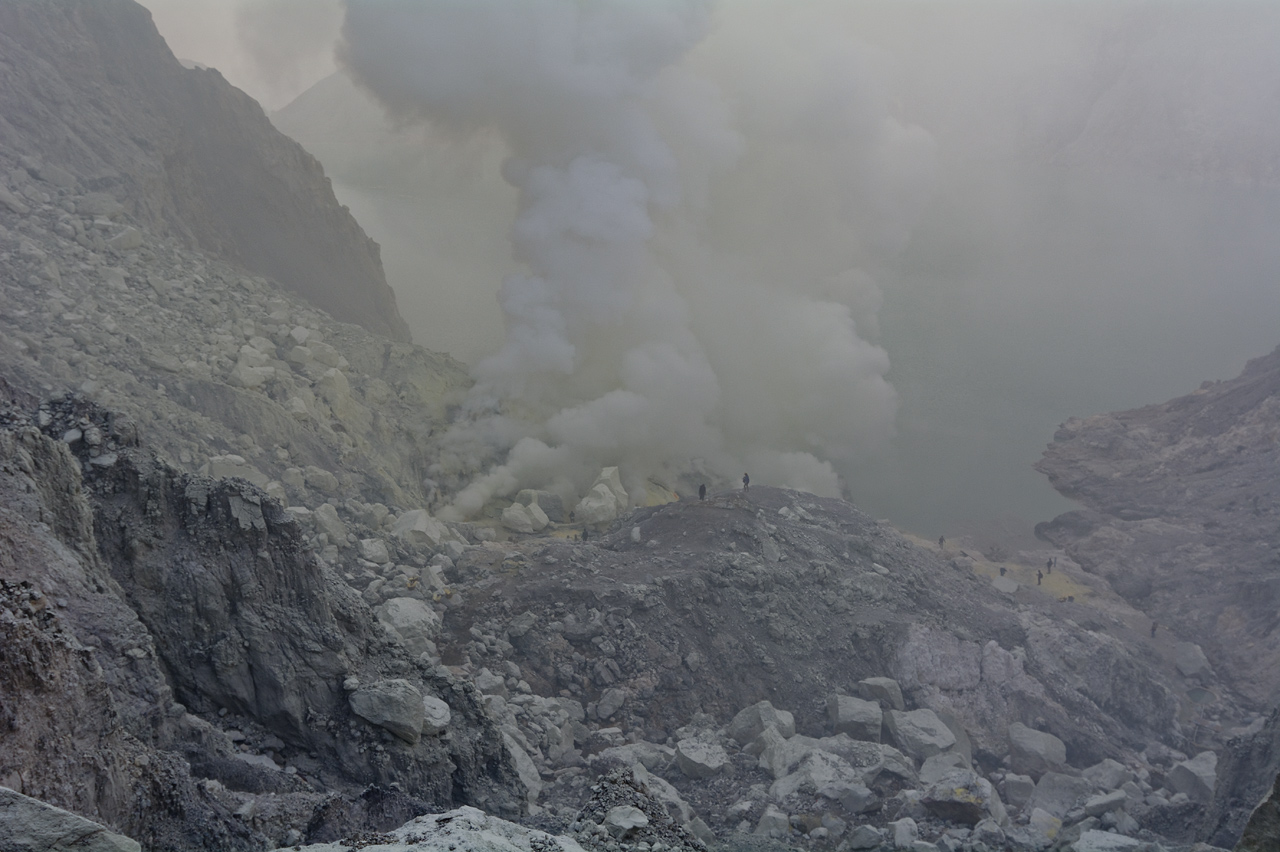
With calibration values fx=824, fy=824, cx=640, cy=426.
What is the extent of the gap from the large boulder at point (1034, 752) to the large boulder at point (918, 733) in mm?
1480

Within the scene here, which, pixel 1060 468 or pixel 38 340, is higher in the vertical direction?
pixel 1060 468

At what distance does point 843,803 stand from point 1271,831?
263 inches

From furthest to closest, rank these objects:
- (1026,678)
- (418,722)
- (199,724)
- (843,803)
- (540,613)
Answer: (1026,678)
(540,613)
(843,803)
(418,722)
(199,724)

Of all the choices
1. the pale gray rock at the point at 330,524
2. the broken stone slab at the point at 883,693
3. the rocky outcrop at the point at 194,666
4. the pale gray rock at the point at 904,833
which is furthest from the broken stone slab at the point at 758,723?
the pale gray rock at the point at 330,524

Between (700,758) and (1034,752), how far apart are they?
5999 mm

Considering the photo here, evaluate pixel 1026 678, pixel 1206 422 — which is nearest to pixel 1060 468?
pixel 1206 422

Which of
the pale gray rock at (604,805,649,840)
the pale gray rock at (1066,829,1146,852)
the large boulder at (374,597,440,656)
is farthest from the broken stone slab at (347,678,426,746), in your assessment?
the pale gray rock at (1066,829,1146,852)

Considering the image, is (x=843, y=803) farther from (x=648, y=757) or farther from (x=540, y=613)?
(x=540, y=613)

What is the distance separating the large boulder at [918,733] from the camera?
12758 millimetres

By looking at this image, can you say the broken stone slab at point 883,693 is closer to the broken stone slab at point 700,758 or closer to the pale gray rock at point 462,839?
the broken stone slab at point 700,758

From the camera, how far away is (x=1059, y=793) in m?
12.5

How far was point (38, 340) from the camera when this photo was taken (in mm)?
15859

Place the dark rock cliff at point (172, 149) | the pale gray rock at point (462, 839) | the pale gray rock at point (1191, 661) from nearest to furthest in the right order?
the pale gray rock at point (462, 839), the pale gray rock at point (1191, 661), the dark rock cliff at point (172, 149)

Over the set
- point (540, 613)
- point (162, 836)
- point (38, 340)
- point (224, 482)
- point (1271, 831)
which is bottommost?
point (162, 836)
